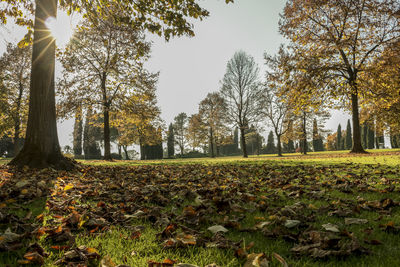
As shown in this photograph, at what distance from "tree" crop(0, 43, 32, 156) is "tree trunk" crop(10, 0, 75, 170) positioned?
65.9 feet

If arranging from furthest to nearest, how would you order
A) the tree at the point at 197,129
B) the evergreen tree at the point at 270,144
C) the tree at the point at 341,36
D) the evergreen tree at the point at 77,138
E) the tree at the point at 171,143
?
the evergreen tree at the point at 270,144, the tree at the point at 171,143, the evergreen tree at the point at 77,138, the tree at the point at 197,129, the tree at the point at 341,36

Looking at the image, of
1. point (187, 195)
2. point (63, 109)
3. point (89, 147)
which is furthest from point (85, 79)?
point (89, 147)

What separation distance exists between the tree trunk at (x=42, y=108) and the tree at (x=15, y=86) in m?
20.1

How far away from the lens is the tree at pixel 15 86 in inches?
866

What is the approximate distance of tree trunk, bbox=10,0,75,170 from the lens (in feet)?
21.2

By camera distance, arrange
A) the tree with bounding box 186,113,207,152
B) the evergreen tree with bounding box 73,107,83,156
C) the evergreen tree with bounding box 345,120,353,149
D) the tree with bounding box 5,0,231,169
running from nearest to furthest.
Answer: the tree with bounding box 5,0,231,169 → the tree with bounding box 186,113,207,152 → the evergreen tree with bounding box 73,107,83,156 → the evergreen tree with bounding box 345,120,353,149

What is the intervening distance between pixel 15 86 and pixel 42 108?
2304 centimetres

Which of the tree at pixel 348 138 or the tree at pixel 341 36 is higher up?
the tree at pixel 341 36

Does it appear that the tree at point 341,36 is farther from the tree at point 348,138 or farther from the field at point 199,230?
the tree at point 348,138

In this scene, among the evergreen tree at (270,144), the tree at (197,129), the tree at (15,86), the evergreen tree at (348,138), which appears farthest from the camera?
the evergreen tree at (270,144)

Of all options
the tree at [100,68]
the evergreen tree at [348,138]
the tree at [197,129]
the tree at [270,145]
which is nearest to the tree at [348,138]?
the evergreen tree at [348,138]

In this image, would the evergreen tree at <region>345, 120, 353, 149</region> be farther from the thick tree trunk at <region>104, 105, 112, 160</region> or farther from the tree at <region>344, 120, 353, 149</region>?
the thick tree trunk at <region>104, 105, 112, 160</region>

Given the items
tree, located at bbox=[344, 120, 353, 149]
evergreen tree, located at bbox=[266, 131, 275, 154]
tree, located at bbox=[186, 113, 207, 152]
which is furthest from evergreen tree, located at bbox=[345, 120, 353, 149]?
tree, located at bbox=[186, 113, 207, 152]

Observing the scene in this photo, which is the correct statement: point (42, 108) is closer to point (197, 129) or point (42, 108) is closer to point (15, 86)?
point (15, 86)
